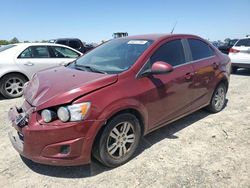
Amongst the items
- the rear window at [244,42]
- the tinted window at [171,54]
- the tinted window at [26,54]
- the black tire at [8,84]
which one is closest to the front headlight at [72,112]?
the tinted window at [171,54]

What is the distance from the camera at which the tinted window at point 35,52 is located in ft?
22.2

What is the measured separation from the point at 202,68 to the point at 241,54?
643cm

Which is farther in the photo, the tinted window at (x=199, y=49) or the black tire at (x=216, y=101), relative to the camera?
the black tire at (x=216, y=101)

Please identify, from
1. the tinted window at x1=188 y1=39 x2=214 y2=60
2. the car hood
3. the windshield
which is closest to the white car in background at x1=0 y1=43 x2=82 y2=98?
the windshield

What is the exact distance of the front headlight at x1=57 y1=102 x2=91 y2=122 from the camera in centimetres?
265

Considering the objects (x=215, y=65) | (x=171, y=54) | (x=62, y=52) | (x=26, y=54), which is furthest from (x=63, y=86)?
(x=62, y=52)

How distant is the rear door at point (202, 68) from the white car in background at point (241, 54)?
5.57 metres

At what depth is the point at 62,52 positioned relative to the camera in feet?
24.5

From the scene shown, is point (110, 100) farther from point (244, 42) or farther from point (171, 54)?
point (244, 42)

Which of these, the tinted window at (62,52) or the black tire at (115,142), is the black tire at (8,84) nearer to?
the tinted window at (62,52)

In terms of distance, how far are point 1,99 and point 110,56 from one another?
4065 mm

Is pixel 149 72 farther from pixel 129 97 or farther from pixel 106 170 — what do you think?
pixel 106 170

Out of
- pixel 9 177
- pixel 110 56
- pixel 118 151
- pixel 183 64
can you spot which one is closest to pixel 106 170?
pixel 118 151

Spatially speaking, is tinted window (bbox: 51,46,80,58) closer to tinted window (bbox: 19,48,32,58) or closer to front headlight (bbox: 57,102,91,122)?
tinted window (bbox: 19,48,32,58)
